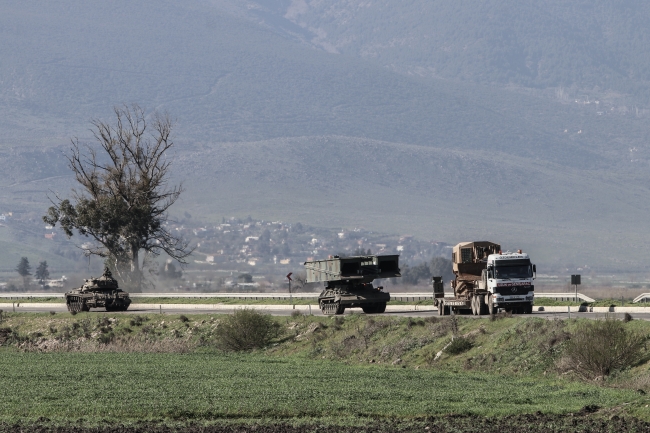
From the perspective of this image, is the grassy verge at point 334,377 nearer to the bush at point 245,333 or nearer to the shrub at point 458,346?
the shrub at point 458,346

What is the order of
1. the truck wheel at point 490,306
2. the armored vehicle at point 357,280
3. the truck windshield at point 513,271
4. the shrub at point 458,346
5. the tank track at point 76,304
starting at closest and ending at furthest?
1. the shrub at point 458,346
2. the truck wheel at point 490,306
3. the truck windshield at point 513,271
4. the armored vehicle at point 357,280
5. the tank track at point 76,304

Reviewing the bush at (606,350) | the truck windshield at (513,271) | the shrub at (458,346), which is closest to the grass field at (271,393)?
the bush at (606,350)

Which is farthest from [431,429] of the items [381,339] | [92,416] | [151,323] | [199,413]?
[151,323]

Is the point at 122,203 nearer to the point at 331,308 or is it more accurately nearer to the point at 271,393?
the point at 331,308

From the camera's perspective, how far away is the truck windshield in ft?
157

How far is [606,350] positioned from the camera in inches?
1320

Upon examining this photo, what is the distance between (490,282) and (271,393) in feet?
59.2

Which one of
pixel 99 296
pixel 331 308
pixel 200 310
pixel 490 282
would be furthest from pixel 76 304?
pixel 490 282

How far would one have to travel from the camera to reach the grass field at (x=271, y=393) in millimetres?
29281

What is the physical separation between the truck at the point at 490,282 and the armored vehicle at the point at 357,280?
4.20m

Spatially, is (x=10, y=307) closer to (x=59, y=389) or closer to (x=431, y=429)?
(x=59, y=389)

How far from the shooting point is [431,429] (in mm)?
26422

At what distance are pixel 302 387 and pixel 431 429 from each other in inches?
332

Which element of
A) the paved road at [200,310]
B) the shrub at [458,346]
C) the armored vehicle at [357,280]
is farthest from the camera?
the armored vehicle at [357,280]
